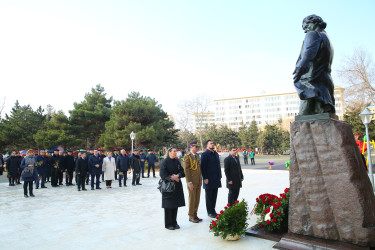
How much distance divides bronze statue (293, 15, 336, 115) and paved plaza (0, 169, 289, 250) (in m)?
2.38

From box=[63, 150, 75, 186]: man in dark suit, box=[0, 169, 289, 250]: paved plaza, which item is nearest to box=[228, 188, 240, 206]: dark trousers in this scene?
box=[0, 169, 289, 250]: paved plaza

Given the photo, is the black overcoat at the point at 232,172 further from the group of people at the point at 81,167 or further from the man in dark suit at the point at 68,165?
the man in dark suit at the point at 68,165

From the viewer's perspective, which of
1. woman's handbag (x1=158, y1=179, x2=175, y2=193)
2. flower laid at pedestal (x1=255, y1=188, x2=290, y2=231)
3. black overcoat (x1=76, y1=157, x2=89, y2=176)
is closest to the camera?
flower laid at pedestal (x1=255, y1=188, x2=290, y2=231)

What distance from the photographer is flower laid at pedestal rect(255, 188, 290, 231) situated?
464 centimetres

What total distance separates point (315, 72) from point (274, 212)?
2502 millimetres

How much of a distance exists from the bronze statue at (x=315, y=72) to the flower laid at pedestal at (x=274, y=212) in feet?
5.57

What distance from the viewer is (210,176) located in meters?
6.16

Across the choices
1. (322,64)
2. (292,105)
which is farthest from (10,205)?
(292,105)

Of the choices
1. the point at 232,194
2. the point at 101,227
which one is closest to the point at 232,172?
the point at 232,194

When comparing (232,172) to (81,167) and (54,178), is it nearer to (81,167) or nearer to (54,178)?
(81,167)

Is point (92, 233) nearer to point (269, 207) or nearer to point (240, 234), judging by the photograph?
point (240, 234)

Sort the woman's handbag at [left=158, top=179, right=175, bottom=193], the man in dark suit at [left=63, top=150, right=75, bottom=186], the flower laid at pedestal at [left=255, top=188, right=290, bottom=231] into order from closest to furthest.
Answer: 1. the flower laid at pedestal at [left=255, top=188, right=290, bottom=231]
2. the woman's handbag at [left=158, top=179, right=175, bottom=193]
3. the man in dark suit at [left=63, top=150, right=75, bottom=186]

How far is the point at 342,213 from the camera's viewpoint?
3.70m

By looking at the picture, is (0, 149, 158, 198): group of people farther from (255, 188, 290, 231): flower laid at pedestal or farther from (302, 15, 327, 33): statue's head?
(302, 15, 327, 33): statue's head
